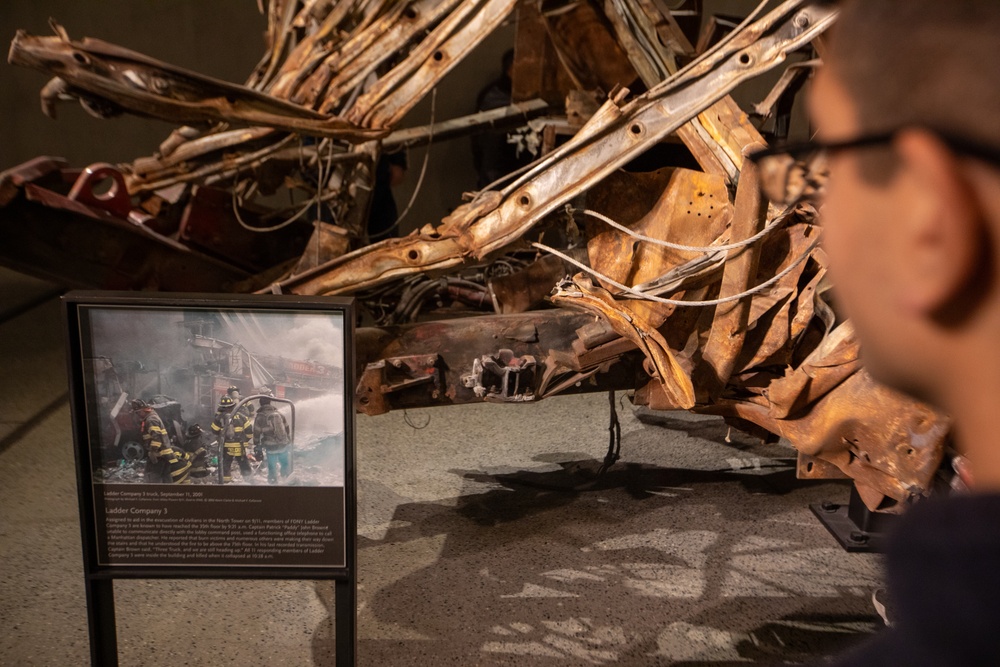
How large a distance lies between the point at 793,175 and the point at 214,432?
56.0 inches

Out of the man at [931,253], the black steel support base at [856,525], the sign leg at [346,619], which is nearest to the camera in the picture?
the man at [931,253]

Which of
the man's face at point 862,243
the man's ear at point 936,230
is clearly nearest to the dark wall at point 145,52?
the man's face at point 862,243

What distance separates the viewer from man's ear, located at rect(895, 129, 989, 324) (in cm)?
64

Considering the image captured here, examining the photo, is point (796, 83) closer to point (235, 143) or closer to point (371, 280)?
point (371, 280)

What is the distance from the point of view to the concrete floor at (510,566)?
2623 mm

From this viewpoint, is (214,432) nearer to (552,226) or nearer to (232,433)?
(232,433)

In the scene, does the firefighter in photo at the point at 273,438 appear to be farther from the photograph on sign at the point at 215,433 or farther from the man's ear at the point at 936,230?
the man's ear at the point at 936,230

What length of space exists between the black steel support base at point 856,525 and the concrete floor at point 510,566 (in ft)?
0.16

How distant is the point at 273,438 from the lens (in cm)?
186

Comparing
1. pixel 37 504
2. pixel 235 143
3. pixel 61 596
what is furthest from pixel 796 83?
pixel 37 504

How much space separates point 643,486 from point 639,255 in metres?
1.23

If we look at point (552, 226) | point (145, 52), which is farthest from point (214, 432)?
point (145, 52)

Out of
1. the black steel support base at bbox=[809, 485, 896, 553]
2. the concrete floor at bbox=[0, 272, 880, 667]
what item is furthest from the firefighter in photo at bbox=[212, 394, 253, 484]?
the black steel support base at bbox=[809, 485, 896, 553]

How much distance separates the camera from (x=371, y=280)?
9.43 feet
